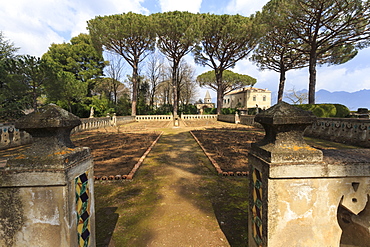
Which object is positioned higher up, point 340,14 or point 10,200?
point 340,14

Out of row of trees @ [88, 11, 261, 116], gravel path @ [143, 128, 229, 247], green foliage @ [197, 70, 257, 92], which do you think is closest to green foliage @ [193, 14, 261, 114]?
row of trees @ [88, 11, 261, 116]

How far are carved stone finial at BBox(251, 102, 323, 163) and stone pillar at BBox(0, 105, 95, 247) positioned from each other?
1.82 m

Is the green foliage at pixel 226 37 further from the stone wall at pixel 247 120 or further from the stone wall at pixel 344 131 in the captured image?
the stone wall at pixel 344 131

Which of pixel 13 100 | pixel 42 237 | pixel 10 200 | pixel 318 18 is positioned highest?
pixel 318 18

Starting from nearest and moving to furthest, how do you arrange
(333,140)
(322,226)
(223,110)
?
(322,226), (333,140), (223,110)

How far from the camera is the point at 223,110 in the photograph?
34719 millimetres

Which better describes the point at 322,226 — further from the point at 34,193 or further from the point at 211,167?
the point at 211,167

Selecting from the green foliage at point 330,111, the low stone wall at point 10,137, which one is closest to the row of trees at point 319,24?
the green foliage at point 330,111

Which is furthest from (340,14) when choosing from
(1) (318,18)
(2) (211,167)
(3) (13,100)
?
(3) (13,100)

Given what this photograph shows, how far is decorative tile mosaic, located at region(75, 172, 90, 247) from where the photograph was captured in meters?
1.66

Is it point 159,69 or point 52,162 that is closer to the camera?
point 52,162

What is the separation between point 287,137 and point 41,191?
2.23m

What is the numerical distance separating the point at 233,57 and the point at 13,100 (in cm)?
2657

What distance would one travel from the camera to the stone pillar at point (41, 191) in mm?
1439
